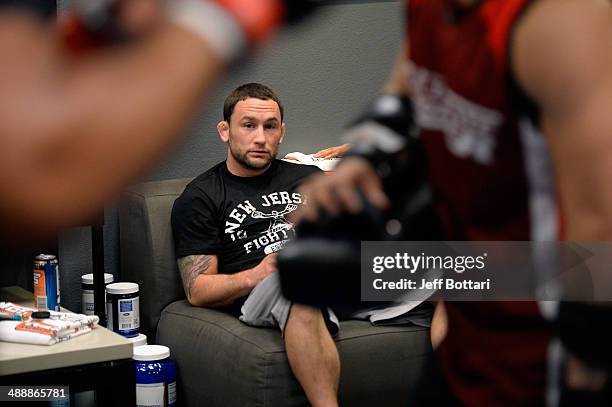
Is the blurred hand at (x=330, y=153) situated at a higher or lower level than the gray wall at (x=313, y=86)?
lower

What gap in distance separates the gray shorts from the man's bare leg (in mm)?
27

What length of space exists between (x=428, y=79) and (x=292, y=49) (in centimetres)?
151


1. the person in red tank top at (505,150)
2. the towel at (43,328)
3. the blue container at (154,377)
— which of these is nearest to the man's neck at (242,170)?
the blue container at (154,377)

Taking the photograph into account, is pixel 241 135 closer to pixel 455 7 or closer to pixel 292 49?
pixel 292 49

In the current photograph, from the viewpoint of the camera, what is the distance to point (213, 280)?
2.18 m

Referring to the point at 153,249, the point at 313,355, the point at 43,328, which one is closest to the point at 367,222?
the point at 43,328

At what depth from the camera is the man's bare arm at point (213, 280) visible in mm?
2141

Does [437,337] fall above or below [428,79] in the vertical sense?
below

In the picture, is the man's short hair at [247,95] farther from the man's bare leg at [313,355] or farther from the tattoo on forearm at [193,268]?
the man's bare leg at [313,355]

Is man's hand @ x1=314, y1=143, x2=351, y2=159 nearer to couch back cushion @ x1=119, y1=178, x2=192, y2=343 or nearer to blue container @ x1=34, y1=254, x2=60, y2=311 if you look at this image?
couch back cushion @ x1=119, y1=178, x2=192, y2=343

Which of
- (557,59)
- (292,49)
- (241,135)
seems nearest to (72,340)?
(241,135)

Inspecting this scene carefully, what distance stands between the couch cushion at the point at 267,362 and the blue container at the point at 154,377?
0.05 m

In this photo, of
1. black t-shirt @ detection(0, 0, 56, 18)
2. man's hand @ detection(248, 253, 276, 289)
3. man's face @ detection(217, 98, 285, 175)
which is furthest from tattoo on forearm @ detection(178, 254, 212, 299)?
black t-shirt @ detection(0, 0, 56, 18)

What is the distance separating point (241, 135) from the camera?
2238mm
